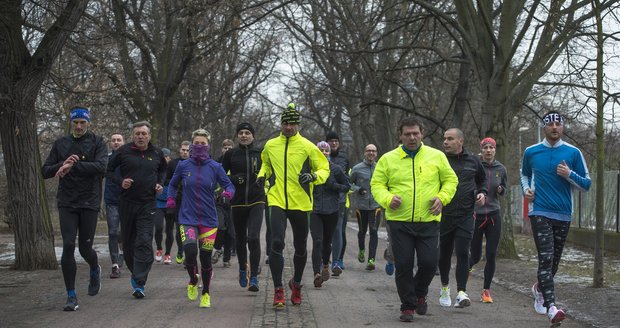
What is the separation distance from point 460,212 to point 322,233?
293 centimetres

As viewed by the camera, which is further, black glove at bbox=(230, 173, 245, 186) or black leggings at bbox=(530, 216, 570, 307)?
black glove at bbox=(230, 173, 245, 186)

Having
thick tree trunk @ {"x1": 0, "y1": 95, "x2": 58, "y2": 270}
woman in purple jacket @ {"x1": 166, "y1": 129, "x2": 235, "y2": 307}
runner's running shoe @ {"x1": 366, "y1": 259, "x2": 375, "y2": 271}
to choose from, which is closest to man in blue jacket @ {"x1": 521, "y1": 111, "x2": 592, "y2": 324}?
woman in purple jacket @ {"x1": 166, "y1": 129, "x2": 235, "y2": 307}

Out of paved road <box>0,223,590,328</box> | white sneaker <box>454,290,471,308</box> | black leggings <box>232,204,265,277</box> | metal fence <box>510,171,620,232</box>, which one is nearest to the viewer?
paved road <box>0,223,590,328</box>

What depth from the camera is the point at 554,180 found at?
891 centimetres

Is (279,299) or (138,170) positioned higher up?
(138,170)

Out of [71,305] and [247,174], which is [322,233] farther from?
[71,305]

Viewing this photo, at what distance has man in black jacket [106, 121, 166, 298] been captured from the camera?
35.9 ft

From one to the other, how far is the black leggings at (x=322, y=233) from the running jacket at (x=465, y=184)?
262 centimetres

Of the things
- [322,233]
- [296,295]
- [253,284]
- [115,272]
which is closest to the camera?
[296,295]

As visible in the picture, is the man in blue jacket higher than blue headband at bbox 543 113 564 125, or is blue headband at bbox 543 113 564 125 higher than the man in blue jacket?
blue headband at bbox 543 113 564 125

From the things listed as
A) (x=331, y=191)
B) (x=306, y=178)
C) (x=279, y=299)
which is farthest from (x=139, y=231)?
(x=331, y=191)

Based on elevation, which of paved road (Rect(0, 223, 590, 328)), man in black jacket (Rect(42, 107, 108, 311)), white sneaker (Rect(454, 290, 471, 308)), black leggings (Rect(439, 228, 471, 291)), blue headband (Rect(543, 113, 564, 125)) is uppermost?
blue headband (Rect(543, 113, 564, 125))

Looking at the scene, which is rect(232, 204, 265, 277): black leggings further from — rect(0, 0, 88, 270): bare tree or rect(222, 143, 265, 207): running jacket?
rect(0, 0, 88, 270): bare tree

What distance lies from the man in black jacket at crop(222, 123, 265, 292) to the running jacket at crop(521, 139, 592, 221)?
3409 mm
